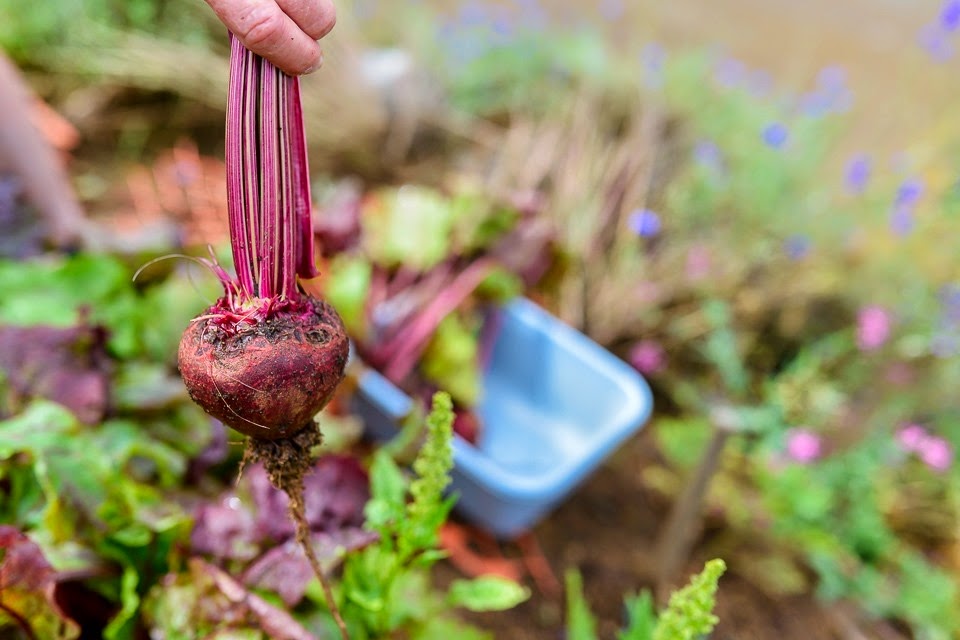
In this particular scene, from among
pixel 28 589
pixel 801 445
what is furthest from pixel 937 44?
pixel 28 589

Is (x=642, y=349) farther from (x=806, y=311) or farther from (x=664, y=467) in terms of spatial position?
(x=806, y=311)

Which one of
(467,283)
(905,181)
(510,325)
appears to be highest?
(905,181)

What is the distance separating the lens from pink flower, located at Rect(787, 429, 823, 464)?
1.15 meters

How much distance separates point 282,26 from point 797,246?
1437 millimetres

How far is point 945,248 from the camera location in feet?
4.86

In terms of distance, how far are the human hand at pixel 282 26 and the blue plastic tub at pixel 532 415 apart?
672mm

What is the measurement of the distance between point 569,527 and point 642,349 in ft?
1.66

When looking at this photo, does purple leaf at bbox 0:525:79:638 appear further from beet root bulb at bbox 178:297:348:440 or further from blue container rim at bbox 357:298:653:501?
blue container rim at bbox 357:298:653:501

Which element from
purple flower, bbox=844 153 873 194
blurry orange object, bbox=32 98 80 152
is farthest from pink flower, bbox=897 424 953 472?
blurry orange object, bbox=32 98 80 152

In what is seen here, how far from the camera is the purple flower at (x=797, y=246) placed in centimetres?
147

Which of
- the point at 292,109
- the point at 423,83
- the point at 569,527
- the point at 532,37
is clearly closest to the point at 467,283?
the point at 569,527

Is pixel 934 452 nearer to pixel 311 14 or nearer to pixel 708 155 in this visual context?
pixel 708 155

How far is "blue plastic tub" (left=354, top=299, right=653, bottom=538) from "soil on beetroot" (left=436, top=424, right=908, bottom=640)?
0.28ft

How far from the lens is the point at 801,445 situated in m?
1.15
